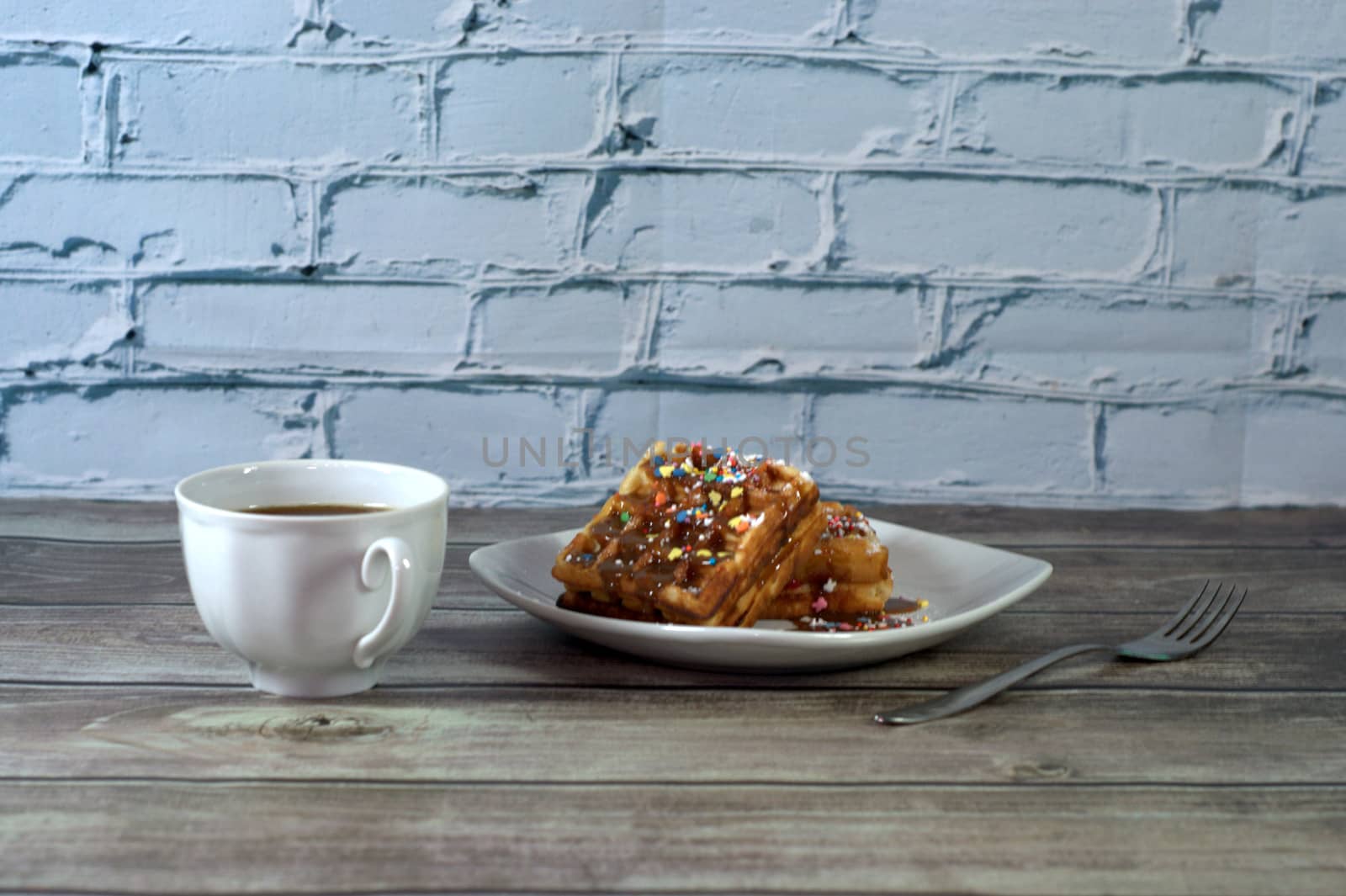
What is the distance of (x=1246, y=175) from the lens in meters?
1.46

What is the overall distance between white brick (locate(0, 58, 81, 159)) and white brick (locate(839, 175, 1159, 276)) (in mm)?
883

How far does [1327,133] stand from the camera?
1465 millimetres

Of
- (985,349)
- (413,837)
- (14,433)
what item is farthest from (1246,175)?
(14,433)

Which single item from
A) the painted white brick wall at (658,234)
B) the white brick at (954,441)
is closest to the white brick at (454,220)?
the painted white brick wall at (658,234)

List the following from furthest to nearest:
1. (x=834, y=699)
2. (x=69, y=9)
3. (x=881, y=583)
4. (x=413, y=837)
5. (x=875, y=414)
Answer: (x=875, y=414), (x=69, y=9), (x=881, y=583), (x=834, y=699), (x=413, y=837)

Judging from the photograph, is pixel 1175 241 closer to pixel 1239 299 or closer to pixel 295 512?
pixel 1239 299

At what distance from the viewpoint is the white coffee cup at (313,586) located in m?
0.69

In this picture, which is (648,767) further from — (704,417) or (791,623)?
(704,417)

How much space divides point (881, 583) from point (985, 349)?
2.16 ft

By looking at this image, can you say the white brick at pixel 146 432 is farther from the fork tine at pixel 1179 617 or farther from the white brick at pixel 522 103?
the fork tine at pixel 1179 617

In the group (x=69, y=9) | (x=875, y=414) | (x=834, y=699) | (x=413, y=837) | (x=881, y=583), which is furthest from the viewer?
(x=875, y=414)

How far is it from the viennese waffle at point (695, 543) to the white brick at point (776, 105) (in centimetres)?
61

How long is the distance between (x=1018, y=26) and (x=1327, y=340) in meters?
0.54

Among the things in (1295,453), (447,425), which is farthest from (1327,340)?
(447,425)
